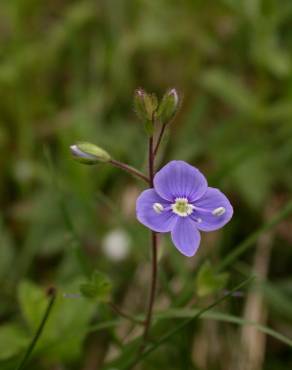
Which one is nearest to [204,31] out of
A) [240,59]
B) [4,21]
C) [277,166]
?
[240,59]

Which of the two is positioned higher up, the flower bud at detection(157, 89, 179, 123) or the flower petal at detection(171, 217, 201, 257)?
the flower bud at detection(157, 89, 179, 123)

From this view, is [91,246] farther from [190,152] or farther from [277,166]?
[277,166]

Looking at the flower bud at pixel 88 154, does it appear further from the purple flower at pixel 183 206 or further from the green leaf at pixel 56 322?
the green leaf at pixel 56 322

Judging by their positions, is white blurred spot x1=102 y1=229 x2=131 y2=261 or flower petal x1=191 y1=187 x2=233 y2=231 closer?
flower petal x1=191 y1=187 x2=233 y2=231

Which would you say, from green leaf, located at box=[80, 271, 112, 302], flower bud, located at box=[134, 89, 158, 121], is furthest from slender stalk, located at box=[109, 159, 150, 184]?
green leaf, located at box=[80, 271, 112, 302]

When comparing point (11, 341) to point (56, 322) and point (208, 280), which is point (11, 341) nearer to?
point (56, 322)

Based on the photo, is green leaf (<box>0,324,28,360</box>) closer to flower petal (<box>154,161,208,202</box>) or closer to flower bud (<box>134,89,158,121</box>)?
flower petal (<box>154,161,208,202</box>)

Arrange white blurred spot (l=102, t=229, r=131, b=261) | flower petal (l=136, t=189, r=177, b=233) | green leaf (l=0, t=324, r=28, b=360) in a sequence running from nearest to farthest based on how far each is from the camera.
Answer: flower petal (l=136, t=189, r=177, b=233) < green leaf (l=0, t=324, r=28, b=360) < white blurred spot (l=102, t=229, r=131, b=261)

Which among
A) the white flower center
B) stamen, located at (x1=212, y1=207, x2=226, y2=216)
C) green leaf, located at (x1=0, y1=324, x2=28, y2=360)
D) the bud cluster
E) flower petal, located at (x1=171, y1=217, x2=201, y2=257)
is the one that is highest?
the bud cluster
